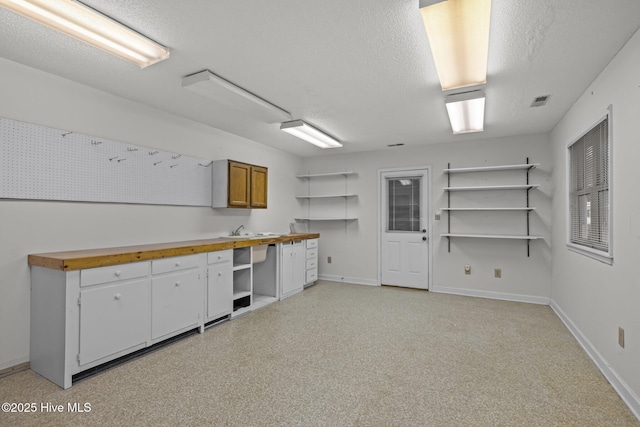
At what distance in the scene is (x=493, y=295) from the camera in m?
4.86

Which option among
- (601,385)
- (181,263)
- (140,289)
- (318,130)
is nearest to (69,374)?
(140,289)

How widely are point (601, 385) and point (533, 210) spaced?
9.35 feet

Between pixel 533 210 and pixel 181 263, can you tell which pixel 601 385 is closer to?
pixel 533 210

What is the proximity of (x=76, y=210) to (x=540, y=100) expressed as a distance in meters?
4.68

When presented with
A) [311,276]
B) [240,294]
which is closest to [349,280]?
[311,276]

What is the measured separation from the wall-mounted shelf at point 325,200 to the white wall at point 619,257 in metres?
3.56

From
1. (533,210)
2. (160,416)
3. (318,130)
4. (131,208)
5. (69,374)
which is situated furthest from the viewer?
(533,210)

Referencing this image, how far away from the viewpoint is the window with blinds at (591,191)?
2.64 meters

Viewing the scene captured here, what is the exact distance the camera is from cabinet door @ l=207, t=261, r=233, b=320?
11.3 feet

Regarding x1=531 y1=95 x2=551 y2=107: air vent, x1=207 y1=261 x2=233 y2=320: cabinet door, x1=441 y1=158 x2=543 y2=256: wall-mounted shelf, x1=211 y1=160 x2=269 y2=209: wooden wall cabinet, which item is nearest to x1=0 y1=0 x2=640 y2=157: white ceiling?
x1=531 y1=95 x2=551 y2=107: air vent

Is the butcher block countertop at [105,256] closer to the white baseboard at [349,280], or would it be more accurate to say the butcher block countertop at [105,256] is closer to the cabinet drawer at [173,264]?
the cabinet drawer at [173,264]

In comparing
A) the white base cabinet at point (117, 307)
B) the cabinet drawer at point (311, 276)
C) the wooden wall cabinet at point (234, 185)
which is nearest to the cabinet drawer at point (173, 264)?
the white base cabinet at point (117, 307)

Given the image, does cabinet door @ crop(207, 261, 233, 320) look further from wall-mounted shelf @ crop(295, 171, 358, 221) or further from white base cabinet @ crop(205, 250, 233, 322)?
wall-mounted shelf @ crop(295, 171, 358, 221)

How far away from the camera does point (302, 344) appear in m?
3.06
